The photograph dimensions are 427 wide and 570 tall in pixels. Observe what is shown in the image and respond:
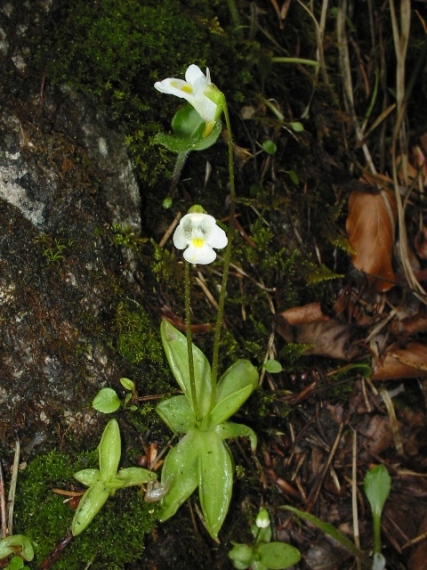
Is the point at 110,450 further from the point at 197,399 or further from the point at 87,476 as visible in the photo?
the point at 197,399

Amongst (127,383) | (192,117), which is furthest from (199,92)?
(127,383)

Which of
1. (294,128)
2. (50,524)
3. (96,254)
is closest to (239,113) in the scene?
(294,128)

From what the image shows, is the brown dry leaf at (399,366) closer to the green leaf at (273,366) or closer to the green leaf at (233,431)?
the green leaf at (273,366)

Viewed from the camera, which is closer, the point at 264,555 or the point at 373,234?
the point at 264,555

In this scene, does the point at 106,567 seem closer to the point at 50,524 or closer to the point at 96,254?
the point at 50,524

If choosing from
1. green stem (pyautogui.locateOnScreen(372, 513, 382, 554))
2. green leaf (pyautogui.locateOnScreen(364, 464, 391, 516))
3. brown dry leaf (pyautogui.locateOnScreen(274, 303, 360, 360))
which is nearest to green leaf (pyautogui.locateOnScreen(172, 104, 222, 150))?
brown dry leaf (pyautogui.locateOnScreen(274, 303, 360, 360))

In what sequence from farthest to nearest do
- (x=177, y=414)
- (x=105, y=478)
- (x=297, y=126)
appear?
1. (x=297, y=126)
2. (x=177, y=414)
3. (x=105, y=478)

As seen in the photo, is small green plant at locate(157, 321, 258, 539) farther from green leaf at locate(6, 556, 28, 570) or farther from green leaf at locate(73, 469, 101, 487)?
green leaf at locate(6, 556, 28, 570)
